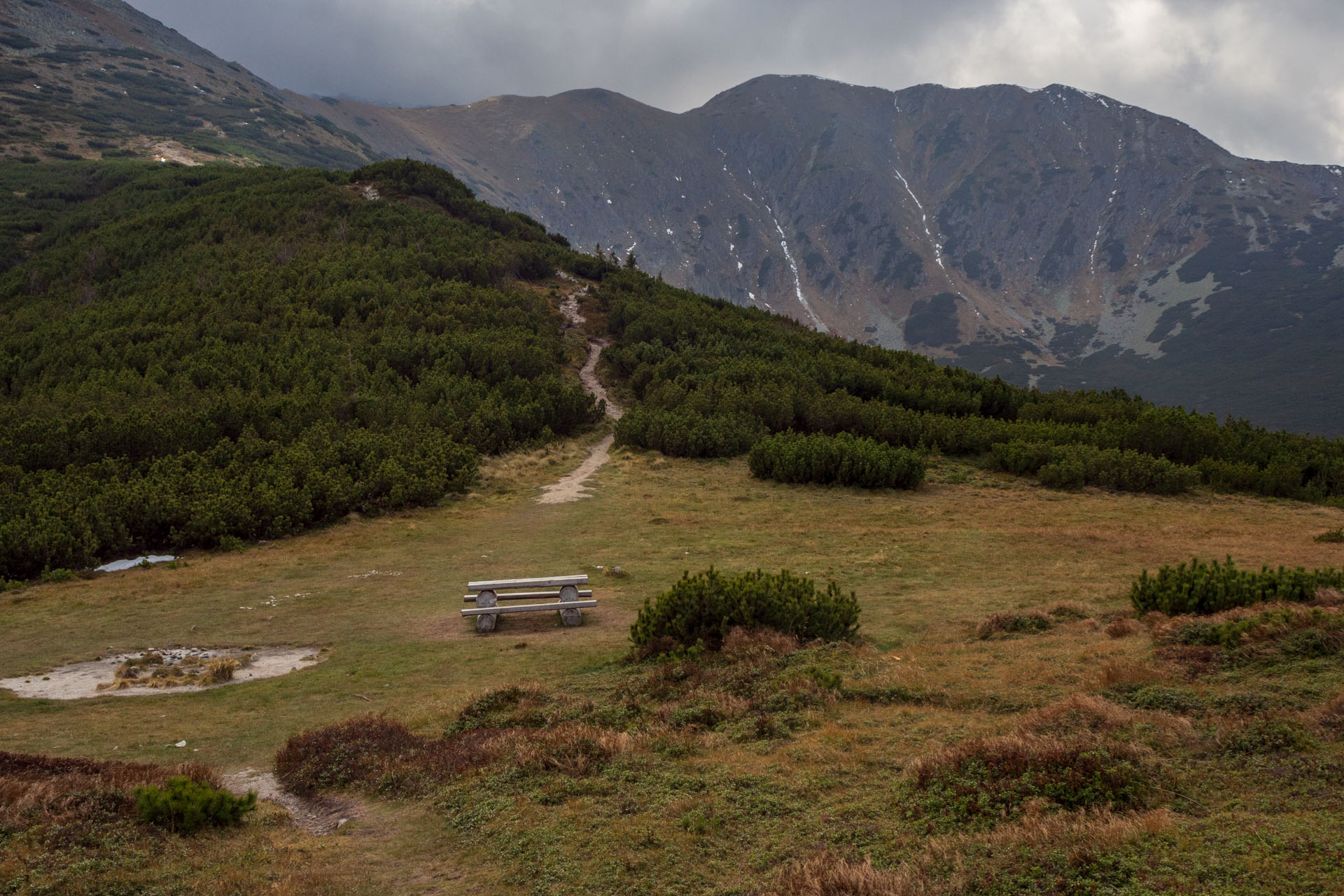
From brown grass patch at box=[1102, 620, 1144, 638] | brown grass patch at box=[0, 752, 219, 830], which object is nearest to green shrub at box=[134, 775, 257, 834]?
brown grass patch at box=[0, 752, 219, 830]

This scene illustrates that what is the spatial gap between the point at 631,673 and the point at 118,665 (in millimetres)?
7695

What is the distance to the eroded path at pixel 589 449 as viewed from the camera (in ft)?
81.9

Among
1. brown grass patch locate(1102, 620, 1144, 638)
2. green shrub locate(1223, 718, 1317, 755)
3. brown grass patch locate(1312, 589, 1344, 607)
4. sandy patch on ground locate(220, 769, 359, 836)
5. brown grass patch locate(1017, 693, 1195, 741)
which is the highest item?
brown grass patch locate(1312, 589, 1344, 607)

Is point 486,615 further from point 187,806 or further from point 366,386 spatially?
point 366,386

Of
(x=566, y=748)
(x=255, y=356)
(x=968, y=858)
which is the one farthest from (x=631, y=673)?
(x=255, y=356)

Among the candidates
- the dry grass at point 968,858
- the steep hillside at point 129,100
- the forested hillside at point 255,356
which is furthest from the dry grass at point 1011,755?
the steep hillside at point 129,100

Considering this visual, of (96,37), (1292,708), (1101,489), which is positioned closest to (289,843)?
(1292,708)

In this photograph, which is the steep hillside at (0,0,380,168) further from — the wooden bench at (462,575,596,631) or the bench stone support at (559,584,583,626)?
the bench stone support at (559,584,583,626)

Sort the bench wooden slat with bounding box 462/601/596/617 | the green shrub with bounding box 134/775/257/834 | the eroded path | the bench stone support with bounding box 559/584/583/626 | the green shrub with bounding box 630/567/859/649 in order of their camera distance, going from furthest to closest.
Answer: the eroded path, the bench stone support with bounding box 559/584/583/626, the bench wooden slat with bounding box 462/601/596/617, the green shrub with bounding box 630/567/859/649, the green shrub with bounding box 134/775/257/834

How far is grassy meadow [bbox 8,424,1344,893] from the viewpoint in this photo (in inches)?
204

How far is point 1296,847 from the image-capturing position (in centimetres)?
418

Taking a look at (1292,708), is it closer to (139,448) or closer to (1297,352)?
(139,448)

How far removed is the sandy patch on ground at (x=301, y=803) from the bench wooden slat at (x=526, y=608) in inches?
202

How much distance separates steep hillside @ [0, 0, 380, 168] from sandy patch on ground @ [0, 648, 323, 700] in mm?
99901
